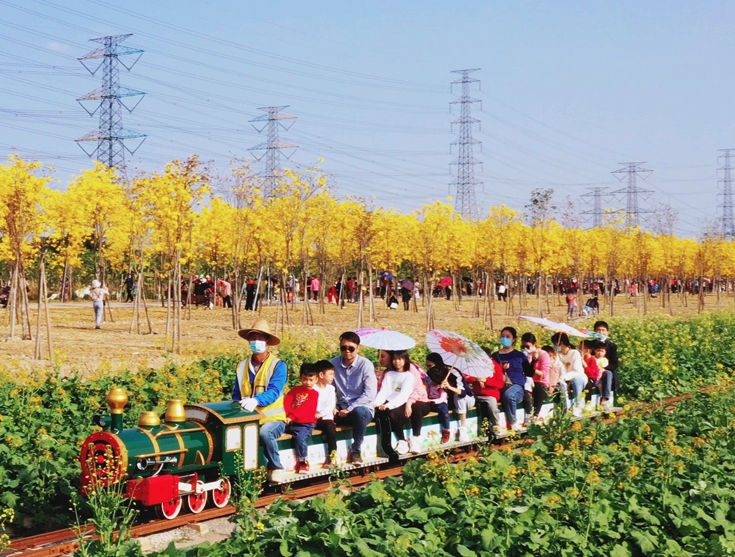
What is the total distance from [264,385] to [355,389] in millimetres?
1424

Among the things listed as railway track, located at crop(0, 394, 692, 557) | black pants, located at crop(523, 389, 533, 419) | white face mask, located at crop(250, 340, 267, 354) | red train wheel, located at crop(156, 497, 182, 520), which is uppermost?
white face mask, located at crop(250, 340, 267, 354)

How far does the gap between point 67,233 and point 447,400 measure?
19321mm

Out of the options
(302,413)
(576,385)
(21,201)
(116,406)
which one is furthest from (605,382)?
(21,201)

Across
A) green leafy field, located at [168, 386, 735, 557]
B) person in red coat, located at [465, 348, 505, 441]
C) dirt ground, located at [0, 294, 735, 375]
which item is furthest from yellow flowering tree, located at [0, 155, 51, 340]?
green leafy field, located at [168, 386, 735, 557]

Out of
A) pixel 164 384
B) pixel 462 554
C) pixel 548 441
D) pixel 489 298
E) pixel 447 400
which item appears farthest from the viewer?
pixel 489 298

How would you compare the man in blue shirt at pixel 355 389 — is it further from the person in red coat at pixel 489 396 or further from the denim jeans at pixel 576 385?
the denim jeans at pixel 576 385

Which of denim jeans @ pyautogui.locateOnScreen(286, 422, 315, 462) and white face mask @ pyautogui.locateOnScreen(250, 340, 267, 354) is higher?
white face mask @ pyautogui.locateOnScreen(250, 340, 267, 354)

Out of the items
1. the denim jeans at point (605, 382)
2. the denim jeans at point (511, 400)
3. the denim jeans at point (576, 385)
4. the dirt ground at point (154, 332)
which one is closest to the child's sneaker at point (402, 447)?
the denim jeans at point (511, 400)

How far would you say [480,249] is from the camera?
43.1 m

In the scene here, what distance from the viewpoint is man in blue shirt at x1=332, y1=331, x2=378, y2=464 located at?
442 inches

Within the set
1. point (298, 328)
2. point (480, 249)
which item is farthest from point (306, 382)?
point (480, 249)

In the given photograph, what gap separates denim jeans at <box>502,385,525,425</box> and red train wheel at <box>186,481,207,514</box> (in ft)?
17.7

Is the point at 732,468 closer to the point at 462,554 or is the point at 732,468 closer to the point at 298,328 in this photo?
the point at 462,554

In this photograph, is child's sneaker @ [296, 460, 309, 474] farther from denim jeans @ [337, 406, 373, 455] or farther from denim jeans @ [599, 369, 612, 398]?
denim jeans @ [599, 369, 612, 398]
